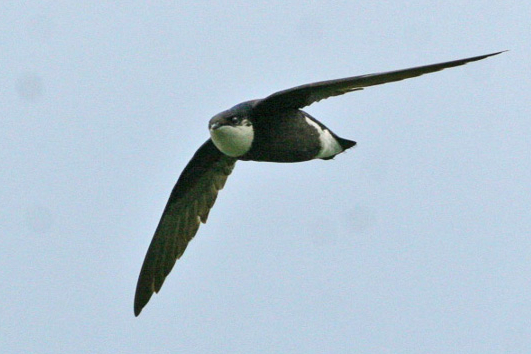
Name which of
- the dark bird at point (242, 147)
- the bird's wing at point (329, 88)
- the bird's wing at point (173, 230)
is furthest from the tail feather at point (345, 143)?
the bird's wing at point (173, 230)

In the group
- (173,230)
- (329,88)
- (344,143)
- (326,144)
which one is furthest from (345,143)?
(173,230)

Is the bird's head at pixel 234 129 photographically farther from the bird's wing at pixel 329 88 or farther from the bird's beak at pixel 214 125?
the bird's wing at pixel 329 88

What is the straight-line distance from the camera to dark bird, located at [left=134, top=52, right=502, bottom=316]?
11.7m

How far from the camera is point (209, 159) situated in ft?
45.6

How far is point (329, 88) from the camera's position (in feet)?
38.1

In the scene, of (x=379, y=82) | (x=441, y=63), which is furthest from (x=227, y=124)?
(x=441, y=63)

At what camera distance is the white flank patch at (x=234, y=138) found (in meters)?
12.1

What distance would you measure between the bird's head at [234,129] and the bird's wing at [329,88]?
16cm

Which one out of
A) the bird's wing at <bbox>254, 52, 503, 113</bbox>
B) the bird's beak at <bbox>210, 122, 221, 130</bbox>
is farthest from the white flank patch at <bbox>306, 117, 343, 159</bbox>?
the bird's beak at <bbox>210, 122, 221, 130</bbox>

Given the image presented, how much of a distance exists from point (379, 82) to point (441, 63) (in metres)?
0.88

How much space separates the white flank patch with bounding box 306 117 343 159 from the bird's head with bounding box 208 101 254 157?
73cm

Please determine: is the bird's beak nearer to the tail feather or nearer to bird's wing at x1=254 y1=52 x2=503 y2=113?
bird's wing at x1=254 y1=52 x2=503 y2=113

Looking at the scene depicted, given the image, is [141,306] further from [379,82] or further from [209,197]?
[379,82]

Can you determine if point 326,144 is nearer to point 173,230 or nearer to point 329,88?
point 329,88
